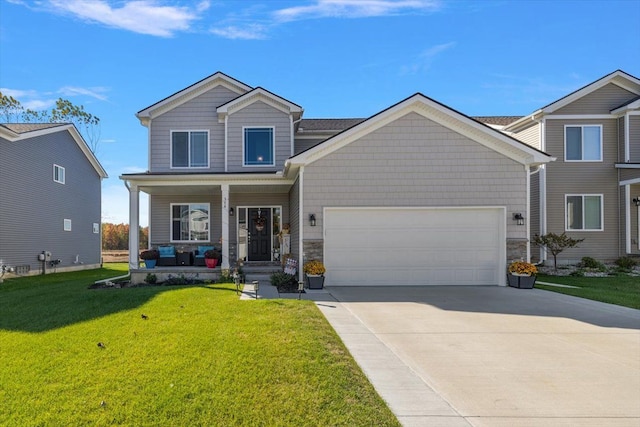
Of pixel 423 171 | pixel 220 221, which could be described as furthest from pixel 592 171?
pixel 220 221

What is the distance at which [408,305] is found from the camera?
8422mm

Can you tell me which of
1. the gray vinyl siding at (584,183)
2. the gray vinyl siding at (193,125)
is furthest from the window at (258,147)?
the gray vinyl siding at (584,183)

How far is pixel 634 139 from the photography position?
15.5m

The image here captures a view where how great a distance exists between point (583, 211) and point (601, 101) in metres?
4.54

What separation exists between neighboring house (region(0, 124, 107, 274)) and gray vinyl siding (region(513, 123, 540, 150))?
20.5 m

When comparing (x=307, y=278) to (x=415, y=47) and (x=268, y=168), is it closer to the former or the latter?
(x=268, y=168)

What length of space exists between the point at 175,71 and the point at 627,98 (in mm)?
18577

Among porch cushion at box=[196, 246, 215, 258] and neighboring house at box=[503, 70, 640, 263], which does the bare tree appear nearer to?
porch cushion at box=[196, 246, 215, 258]

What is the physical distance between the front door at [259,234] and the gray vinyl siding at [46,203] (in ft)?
29.6

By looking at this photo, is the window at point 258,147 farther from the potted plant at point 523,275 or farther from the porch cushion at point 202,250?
the potted plant at point 523,275

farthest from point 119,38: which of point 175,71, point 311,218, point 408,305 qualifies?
point 408,305

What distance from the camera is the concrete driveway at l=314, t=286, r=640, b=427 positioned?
358 centimetres

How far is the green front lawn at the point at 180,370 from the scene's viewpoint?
341cm

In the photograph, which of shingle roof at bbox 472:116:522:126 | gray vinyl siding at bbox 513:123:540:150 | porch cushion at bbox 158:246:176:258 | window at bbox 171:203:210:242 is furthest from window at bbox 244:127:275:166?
gray vinyl siding at bbox 513:123:540:150
